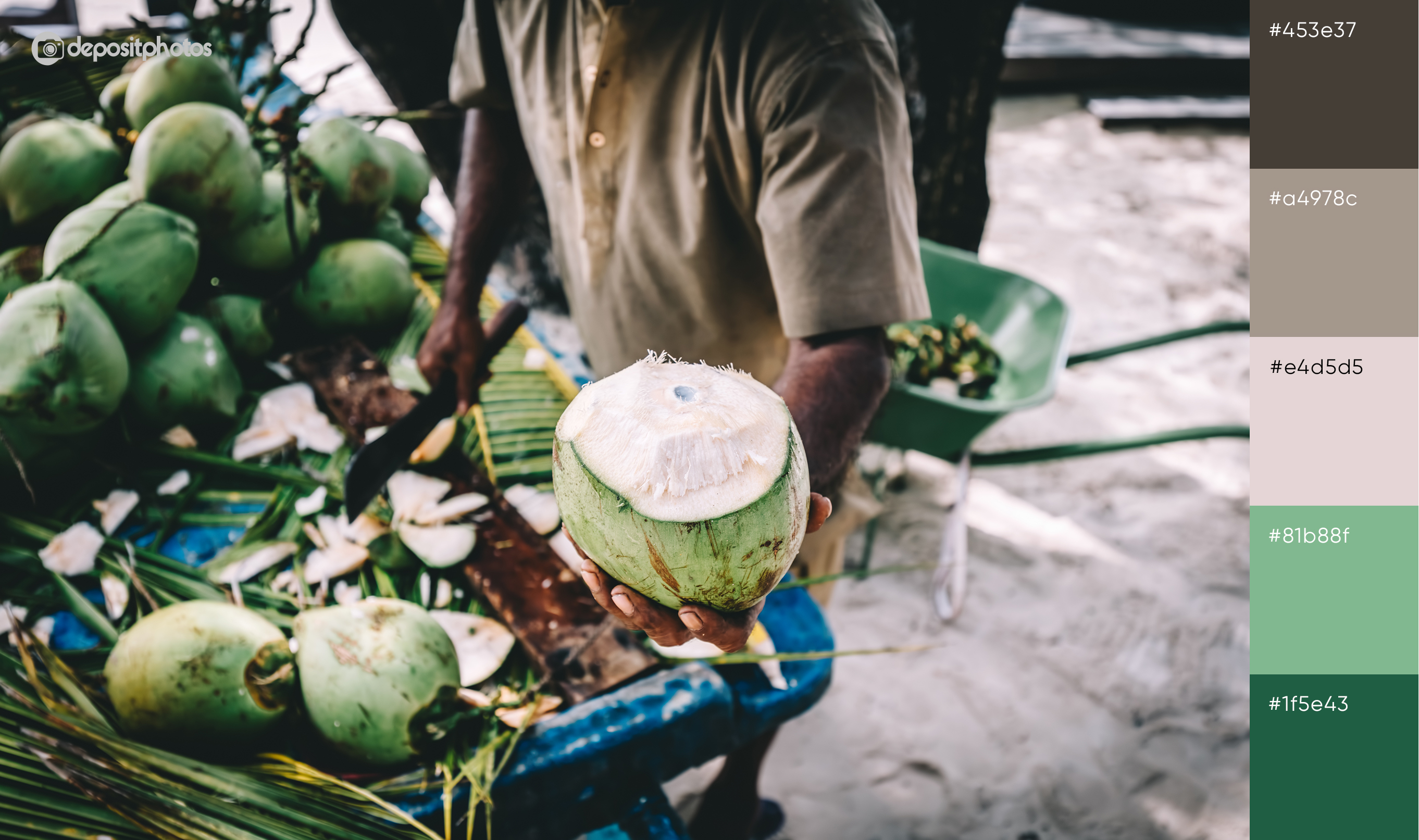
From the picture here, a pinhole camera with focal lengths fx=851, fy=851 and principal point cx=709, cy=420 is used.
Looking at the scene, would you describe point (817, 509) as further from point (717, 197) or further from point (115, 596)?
point (115, 596)

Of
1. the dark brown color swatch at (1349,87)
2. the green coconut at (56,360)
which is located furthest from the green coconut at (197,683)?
the dark brown color swatch at (1349,87)

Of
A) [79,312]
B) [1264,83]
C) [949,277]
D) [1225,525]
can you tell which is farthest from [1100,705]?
[79,312]

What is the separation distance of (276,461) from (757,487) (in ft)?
3.73

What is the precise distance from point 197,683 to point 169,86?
1.26 meters

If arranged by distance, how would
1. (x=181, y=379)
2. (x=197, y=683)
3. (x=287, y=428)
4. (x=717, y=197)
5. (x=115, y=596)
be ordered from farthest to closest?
(x=287, y=428) → (x=181, y=379) → (x=717, y=197) → (x=115, y=596) → (x=197, y=683)

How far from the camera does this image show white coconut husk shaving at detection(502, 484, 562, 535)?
4.82 ft

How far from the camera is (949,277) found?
2953mm

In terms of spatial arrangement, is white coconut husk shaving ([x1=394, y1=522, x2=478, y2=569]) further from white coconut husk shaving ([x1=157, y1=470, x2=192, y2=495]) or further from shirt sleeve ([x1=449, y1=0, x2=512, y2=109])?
shirt sleeve ([x1=449, y1=0, x2=512, y2=109])

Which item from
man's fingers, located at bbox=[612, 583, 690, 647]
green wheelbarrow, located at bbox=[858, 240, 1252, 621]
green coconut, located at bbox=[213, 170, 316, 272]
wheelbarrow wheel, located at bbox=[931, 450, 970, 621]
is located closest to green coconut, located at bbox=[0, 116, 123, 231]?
green coconut, located at bbox=[213, 170, 316, 272]

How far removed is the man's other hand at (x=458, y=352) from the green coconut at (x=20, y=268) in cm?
67

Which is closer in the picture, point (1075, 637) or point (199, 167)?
point (199, 167)

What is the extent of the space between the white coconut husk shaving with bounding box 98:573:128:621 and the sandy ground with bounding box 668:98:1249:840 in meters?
1.34

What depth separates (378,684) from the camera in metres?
1.08

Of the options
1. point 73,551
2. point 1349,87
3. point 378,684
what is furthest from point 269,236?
point 1349,87
